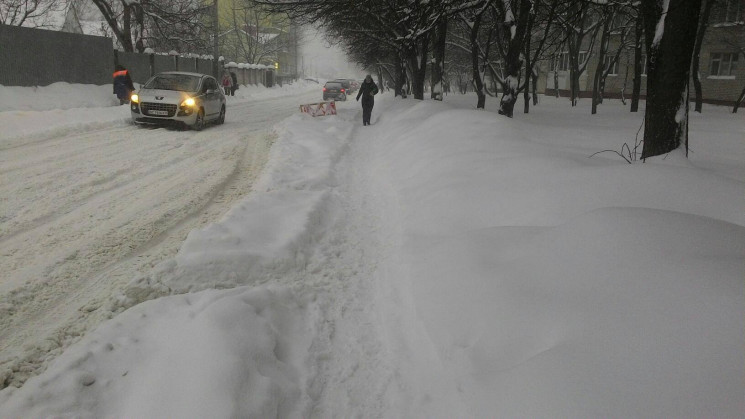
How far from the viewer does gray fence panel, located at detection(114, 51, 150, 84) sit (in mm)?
21734

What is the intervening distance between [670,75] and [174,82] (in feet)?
41.4

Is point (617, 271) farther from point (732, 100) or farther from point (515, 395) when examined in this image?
point (732, 100)

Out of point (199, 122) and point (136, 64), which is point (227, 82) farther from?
point (199, 122)

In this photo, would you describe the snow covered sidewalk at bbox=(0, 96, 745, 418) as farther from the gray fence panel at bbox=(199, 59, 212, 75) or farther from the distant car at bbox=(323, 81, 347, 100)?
the gray fence panel at bbox=(199, 59, 212, 75)

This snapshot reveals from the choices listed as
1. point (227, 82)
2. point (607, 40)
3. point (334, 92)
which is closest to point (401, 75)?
point (334, 92)

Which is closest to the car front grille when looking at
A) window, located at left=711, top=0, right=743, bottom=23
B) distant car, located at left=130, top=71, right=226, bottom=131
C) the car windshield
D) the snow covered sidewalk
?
distant car, located at left=130, top=71, right=226, bottom=131

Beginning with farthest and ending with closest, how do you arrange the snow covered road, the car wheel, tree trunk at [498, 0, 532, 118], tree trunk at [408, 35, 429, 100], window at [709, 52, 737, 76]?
window at [709, 52, 737, 76] → tree trunk at [408, 35, 429, 100] → the car wheel → tree trunk at [498, 0, 532, 118] → the snow covered road

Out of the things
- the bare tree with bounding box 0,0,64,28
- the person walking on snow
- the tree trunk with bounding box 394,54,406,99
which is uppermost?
the bare tree with bounding box 0,0,64,28

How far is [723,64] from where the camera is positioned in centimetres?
3062

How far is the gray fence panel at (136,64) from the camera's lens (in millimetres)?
21734

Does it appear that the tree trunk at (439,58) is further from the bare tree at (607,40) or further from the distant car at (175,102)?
the distant car at (175,102)

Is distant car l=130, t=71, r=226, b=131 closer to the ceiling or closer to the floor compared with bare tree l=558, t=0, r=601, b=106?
closer to the floor

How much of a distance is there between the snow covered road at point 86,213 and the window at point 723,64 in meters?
33.4

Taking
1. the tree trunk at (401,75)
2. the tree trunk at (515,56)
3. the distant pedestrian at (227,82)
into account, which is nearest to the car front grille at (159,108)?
the tree trunk at (515,56)
